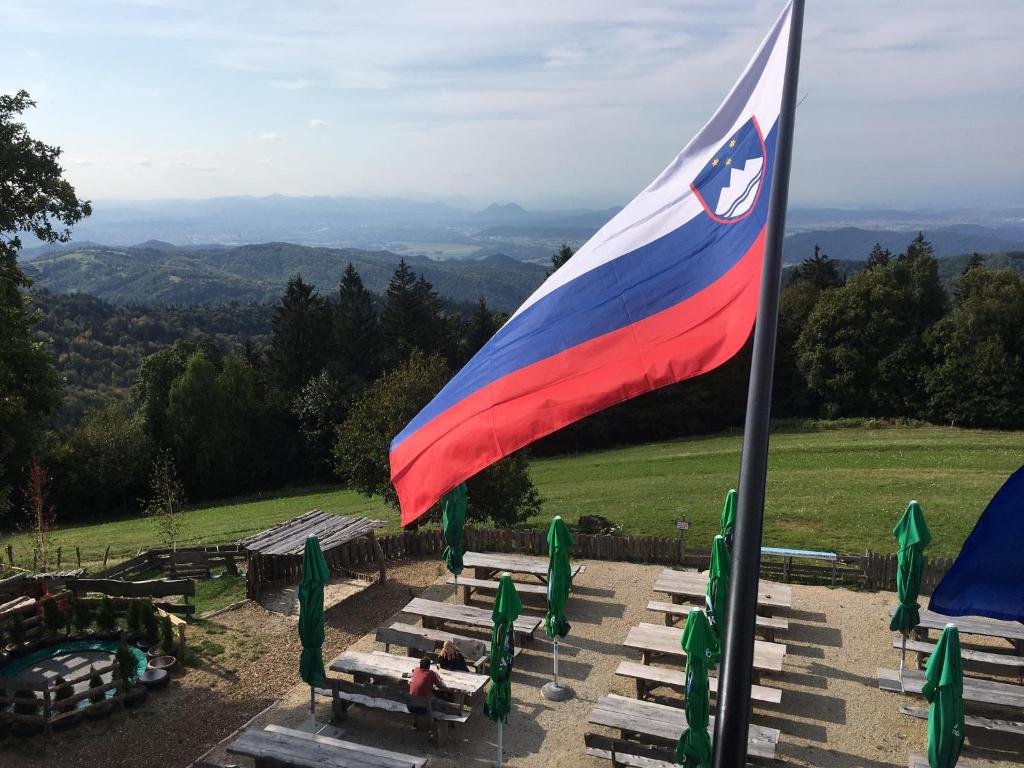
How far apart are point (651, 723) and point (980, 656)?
6797 mm

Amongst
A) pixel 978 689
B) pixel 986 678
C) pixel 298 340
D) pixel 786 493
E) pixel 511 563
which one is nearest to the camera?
pixel 978 689

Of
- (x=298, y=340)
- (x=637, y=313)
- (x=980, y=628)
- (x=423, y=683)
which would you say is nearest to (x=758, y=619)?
(x=980, y=628)

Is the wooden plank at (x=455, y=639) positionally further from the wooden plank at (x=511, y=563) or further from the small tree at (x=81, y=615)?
the small tree at (x=81, y=615)

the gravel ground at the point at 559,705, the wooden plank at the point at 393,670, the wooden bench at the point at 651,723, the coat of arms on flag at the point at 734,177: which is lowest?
the gravel ground at the point at 559,705

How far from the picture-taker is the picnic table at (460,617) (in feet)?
50.5

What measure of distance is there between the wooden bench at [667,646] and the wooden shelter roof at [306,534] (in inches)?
305

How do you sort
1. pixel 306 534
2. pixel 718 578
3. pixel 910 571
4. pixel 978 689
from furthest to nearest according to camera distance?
pixel 306 534
pixel 718 578
pixel 910 571
pixel 978 689

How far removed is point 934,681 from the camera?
956cm

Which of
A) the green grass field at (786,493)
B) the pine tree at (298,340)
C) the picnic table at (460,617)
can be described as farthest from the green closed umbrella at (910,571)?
the pine tree at (298,340)

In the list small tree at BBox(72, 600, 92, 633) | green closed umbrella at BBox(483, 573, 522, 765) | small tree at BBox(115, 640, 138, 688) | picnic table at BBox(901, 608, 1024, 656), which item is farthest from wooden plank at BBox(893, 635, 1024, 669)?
small tree at BBox(72, 600, 92, 633)

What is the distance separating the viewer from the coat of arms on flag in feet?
20.3

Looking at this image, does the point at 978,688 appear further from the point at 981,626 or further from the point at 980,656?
the point at 981,626

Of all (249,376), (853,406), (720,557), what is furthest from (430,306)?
(720,557)

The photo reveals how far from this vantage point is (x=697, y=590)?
16453 millimetres
